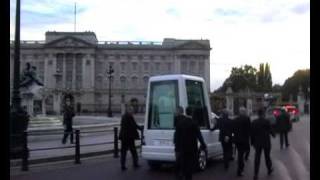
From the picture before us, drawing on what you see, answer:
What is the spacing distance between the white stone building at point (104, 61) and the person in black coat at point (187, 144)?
131 metres

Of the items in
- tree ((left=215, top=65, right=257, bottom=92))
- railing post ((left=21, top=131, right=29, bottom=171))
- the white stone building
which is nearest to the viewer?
railing post ((left=21, top=131, right=29, bottom=171))

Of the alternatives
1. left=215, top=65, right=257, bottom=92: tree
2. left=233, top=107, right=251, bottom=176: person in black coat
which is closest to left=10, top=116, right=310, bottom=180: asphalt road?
left=233, top=107, right=251, bottom=176: person in black coat

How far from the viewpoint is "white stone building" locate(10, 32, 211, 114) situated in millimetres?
143625

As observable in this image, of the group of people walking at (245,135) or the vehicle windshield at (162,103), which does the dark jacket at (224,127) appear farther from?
the vehicle windshield at (162,103)

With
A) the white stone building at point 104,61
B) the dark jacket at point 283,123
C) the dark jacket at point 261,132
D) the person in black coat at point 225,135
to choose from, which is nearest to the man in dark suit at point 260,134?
the dark jacket at point 261,132

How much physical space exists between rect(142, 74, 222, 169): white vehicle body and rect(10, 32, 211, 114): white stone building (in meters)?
127

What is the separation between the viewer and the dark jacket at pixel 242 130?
13539mm

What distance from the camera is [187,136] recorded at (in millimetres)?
10562

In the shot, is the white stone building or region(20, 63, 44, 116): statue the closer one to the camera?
region(20, 63, 44, 116): statue

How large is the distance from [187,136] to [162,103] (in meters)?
4.42

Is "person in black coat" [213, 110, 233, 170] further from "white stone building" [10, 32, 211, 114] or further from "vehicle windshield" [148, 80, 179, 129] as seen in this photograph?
"white stone building" [10, 32, 211, 114]

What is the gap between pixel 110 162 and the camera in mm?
16953

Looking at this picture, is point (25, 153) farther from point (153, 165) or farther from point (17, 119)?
point (153, 165)
